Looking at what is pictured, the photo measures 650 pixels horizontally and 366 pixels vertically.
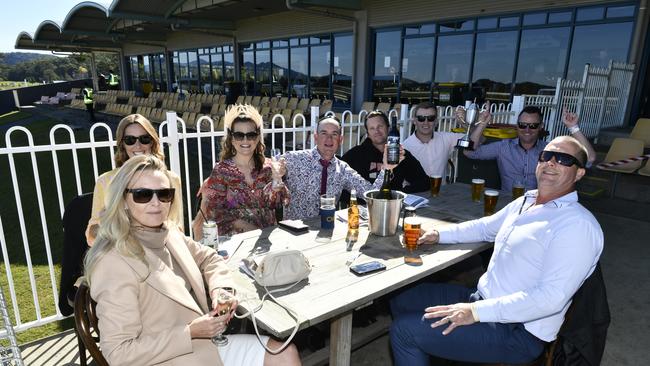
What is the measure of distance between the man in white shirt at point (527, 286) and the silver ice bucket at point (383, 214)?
512 millimetres

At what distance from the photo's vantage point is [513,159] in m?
3.65

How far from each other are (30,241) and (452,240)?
467cm

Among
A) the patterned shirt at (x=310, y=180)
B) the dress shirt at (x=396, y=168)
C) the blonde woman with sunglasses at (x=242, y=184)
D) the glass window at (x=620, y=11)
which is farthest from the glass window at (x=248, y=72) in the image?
the blonde woman with sunglasses at (x=242, y=184)

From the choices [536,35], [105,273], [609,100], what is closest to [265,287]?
[105,273]

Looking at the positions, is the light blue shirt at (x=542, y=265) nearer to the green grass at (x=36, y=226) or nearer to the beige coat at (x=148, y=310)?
the beige coat at (x=148, y=310)

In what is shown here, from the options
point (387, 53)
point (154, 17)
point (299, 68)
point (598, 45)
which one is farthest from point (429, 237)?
point (154, 17)

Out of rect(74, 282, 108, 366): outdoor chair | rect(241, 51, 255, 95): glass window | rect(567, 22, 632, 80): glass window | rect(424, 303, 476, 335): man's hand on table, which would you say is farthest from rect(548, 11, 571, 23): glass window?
rect(241, 51, 255, 95): glass window

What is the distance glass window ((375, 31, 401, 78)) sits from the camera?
10875 millimetres

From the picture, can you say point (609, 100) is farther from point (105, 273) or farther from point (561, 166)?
point (105, 273)

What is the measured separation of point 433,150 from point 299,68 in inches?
437

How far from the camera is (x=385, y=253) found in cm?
193

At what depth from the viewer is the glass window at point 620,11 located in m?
6.92

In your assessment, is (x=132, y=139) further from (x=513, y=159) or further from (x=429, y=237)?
(x=513, y=159)

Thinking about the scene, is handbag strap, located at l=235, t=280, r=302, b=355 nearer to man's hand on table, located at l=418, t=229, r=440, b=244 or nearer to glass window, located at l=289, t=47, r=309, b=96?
man's hand on table, located at l=418, t=229, r=440, b=244
